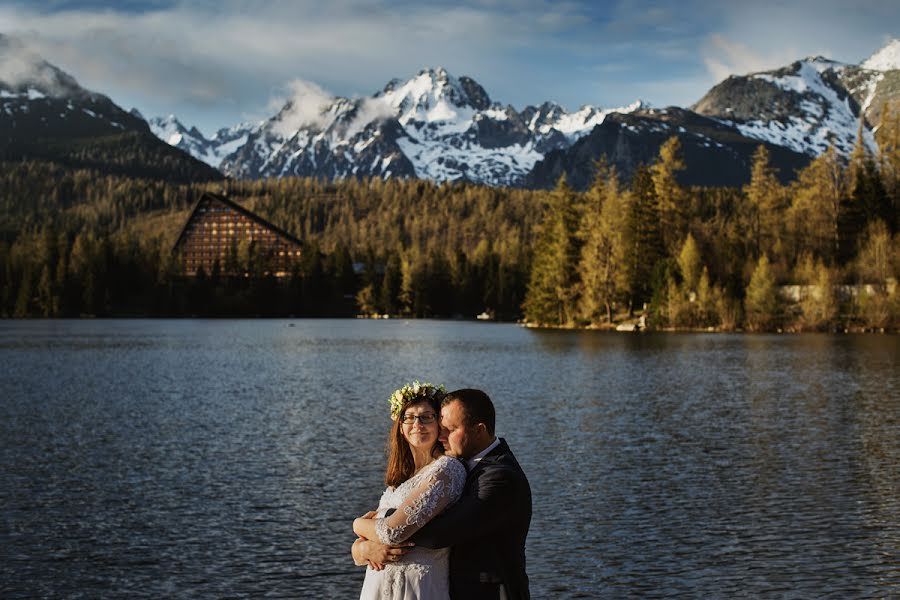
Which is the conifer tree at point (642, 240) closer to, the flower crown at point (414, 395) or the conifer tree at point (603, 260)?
the conifer tree at point (603, 260)

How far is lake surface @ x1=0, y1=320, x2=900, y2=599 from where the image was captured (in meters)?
15.8

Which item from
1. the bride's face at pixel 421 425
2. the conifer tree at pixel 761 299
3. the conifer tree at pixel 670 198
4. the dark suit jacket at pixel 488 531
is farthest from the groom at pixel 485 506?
the conifer tree at pixel 670 198

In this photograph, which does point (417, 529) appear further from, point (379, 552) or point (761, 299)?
point (761, 299)

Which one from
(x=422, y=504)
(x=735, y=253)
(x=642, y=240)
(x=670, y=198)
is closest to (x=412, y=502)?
(x=422, y=504)

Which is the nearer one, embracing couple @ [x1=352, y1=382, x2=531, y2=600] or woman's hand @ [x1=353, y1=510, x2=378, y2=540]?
embracing couple @ [x1=352, y1=382, x2=531, y2=600]

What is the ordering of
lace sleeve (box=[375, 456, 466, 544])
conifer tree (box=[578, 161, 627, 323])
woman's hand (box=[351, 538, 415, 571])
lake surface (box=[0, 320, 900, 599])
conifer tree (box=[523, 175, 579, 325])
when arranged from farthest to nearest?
conifer tree (box=[523, 175, 579, 325]) < conifer tree (box=[578, 161, 627, 323]) < lake surface (box=[0, 320, 900, 599]) < woman's hand (box=[351, 538, 415, 571]) < lace sleeve (box=[375, 456, 466, 544])

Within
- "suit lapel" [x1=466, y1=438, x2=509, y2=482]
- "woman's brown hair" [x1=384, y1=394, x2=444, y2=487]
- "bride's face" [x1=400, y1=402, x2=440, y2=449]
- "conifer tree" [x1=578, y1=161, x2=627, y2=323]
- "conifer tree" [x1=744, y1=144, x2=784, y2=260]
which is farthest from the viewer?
"conifer tree" [x1=744, y1=144, x2=784, y2=260]

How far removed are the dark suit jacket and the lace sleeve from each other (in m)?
0.11

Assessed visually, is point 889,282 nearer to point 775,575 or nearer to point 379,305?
point 775,575

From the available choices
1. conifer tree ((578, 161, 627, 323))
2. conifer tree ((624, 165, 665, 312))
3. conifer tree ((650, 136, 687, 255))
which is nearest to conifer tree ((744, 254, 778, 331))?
conifer tree ((624, 165, 665, 312))

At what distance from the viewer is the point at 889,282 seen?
93500mm

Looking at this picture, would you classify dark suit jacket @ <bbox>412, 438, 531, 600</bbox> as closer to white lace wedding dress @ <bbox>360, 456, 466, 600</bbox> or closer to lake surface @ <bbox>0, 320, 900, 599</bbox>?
white lace wedding dress @ <bbox>360, 456, 466, 600</bbox>

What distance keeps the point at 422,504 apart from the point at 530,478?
1731cm

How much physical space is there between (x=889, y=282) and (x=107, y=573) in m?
92.0
